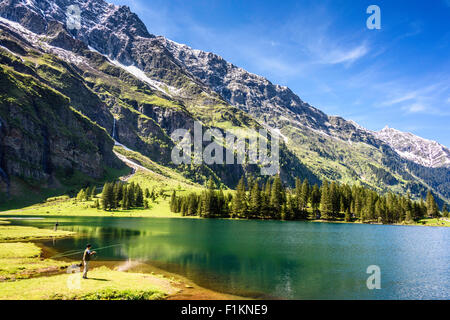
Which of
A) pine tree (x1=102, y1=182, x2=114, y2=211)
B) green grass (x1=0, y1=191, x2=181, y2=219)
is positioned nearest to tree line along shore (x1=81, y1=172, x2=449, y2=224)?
pine tree (x1=102, y1=182, x2=114, y2=211)

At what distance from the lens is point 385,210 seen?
15238 centimetres

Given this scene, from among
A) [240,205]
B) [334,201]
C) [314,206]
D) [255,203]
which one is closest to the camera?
[334,201]

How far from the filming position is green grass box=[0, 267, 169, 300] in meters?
20.7

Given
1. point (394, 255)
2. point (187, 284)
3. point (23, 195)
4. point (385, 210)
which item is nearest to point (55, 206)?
point (23, 195)

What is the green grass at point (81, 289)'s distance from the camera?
20.7 metres

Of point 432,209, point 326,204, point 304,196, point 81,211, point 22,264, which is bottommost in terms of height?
point 81,211

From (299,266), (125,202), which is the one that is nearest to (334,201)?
(299,266)

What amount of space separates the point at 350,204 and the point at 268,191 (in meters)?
52.6

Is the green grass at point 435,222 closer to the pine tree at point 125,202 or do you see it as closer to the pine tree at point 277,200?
the pine tree at point 277,200

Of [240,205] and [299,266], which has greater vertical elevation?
[240,205]

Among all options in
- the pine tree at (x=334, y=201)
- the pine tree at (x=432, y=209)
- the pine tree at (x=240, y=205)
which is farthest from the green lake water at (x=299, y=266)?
the pine tree at (x=432, y=209)

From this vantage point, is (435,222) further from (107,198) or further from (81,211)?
(81,211)

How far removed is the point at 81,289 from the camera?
2295cm
